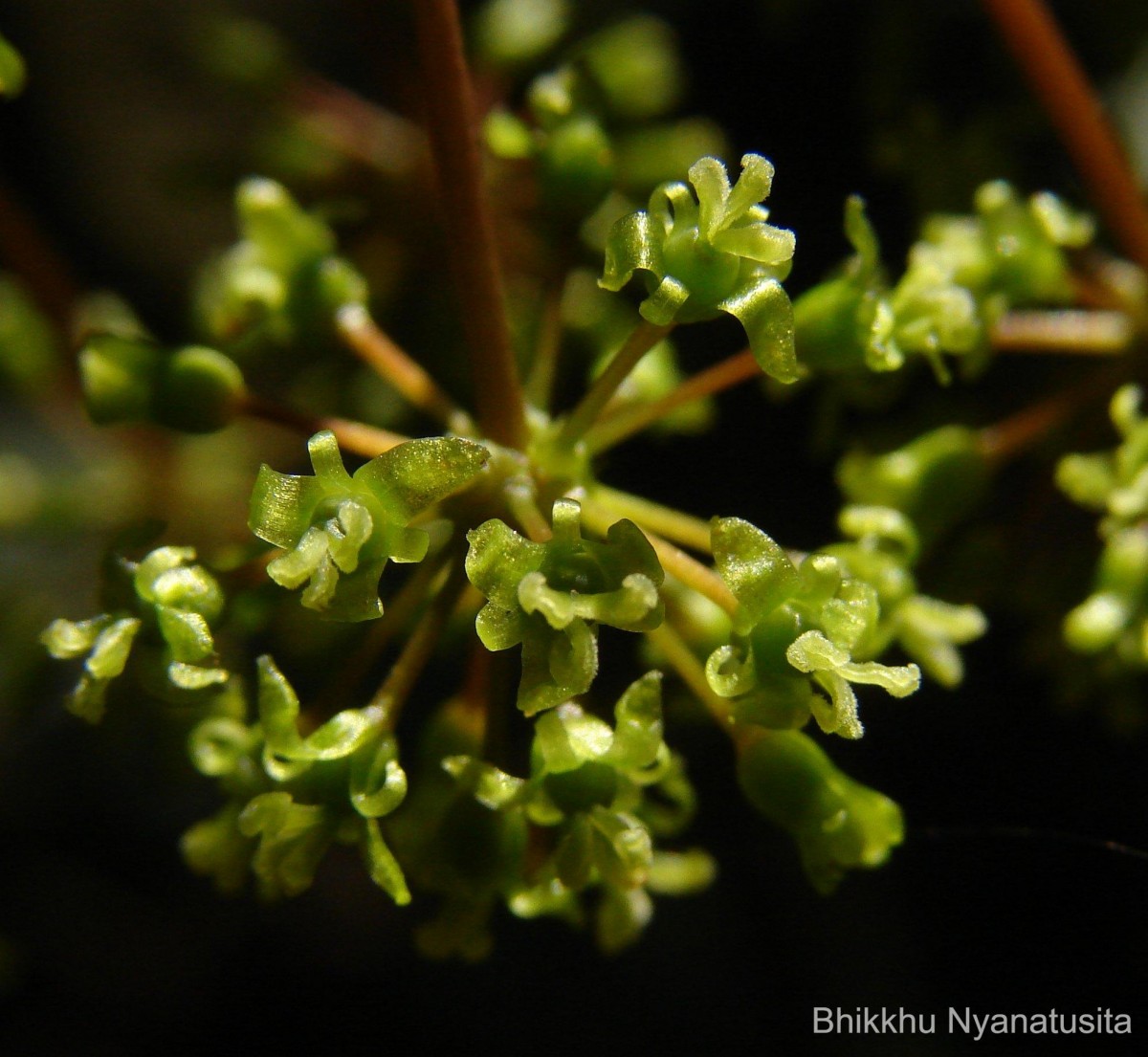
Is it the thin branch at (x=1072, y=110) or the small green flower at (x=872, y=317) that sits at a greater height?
the thin branch at (x=1072, y=110)

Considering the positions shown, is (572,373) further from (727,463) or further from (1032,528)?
(1032,528)

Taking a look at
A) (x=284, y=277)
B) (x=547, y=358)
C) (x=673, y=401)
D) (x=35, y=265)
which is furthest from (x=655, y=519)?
(x=35, y=265)

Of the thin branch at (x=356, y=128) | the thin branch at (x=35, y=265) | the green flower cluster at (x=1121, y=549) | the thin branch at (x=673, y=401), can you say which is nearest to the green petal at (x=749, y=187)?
the thin branch at (x=673, y=401)

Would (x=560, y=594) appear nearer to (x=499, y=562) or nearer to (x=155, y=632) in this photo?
(x=499, y=562)

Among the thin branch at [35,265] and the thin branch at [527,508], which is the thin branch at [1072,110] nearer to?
the thin branch at [527,508]

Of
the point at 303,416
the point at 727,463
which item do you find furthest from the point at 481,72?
the point at 303,416

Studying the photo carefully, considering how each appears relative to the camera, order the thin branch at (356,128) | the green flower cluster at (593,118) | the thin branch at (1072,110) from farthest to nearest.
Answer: the thin branch at (356,128) → the thin branch at (1072,110) → the green flower cluster at (593,118)

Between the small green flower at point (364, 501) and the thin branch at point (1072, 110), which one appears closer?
the small green flower at point (364, 501)
